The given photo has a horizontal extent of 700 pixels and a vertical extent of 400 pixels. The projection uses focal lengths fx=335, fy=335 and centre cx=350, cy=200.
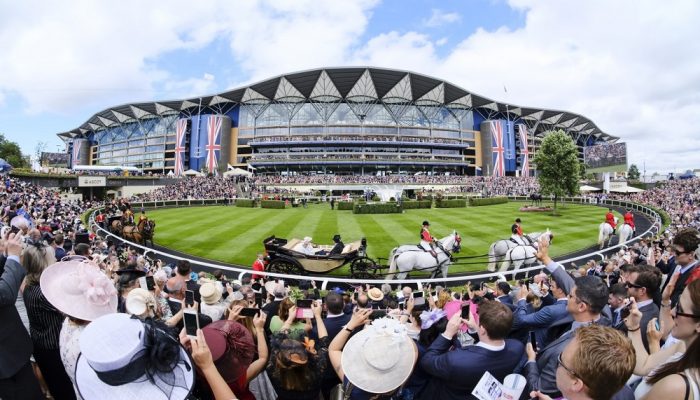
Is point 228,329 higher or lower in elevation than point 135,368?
lower

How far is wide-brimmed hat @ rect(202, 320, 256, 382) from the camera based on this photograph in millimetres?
2428

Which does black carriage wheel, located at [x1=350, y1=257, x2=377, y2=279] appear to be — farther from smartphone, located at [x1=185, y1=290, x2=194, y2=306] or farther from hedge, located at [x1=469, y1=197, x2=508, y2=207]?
hedge, located at [x1=469, y1=197, x2=508, y2=207]

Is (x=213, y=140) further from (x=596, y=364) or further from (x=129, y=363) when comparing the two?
(x=596, y=364)

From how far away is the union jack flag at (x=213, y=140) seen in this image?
7838cm

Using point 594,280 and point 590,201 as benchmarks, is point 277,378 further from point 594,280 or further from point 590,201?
point 590,201

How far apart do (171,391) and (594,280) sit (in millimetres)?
3420

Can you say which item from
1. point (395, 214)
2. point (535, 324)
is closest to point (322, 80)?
point (395, 214)

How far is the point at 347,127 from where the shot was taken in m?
78.7

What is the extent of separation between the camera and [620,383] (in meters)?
1.79

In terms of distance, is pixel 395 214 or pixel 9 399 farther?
pixel 395 214

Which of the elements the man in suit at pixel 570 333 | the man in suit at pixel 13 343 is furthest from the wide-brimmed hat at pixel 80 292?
the man in suit at pixel 570 333

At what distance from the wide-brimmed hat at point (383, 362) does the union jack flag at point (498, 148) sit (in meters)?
89.6

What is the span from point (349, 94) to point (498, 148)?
40.0m

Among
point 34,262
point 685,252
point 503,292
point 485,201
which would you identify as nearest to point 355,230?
point 503,292
